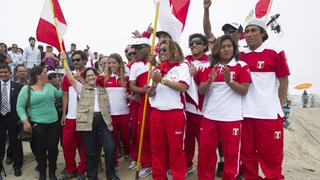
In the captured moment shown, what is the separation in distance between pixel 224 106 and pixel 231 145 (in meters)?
0.54

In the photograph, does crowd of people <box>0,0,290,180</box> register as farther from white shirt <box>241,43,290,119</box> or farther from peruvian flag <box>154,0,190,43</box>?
peruvian flag <box>154,0,190,43</box>

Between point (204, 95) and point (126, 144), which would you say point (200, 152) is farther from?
point (126, 144)

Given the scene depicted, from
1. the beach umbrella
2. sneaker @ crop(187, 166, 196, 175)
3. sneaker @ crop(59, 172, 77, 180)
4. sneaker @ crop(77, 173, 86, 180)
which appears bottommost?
sneaker @ crop(59, 172, 77, 180)

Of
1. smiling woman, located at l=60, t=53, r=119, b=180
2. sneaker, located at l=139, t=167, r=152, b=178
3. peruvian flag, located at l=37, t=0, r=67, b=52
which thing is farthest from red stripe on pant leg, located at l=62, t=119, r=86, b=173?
peruvian flag, located at l=37, t=0, r=67, b=52

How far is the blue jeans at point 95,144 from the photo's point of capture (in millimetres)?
4965

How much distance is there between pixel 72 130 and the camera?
5387mm

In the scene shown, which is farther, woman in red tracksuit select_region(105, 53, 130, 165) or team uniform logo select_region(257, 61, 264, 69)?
woman in red tracksuit select_region(105, 53, 130, 165)

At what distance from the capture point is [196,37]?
4684mm

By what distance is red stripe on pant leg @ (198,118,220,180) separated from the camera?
4.07m

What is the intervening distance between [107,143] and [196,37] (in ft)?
7.65

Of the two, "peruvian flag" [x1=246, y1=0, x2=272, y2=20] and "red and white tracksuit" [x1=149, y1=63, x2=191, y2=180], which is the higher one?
"peruvian flag" [x1=246, y1=0, x2=272, y2=20]

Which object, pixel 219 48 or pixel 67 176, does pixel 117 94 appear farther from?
pixel 219 48

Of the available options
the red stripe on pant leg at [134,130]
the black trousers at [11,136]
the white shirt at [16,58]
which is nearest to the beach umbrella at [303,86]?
the white shirt at [16,58]

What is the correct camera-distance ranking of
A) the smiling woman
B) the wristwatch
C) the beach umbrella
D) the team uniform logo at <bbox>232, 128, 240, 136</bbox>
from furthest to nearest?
the beach umbrella < the smiling woman < the wristwatch < the team uniform logo at <bbox>232, 128, 240, 136</bbox>
